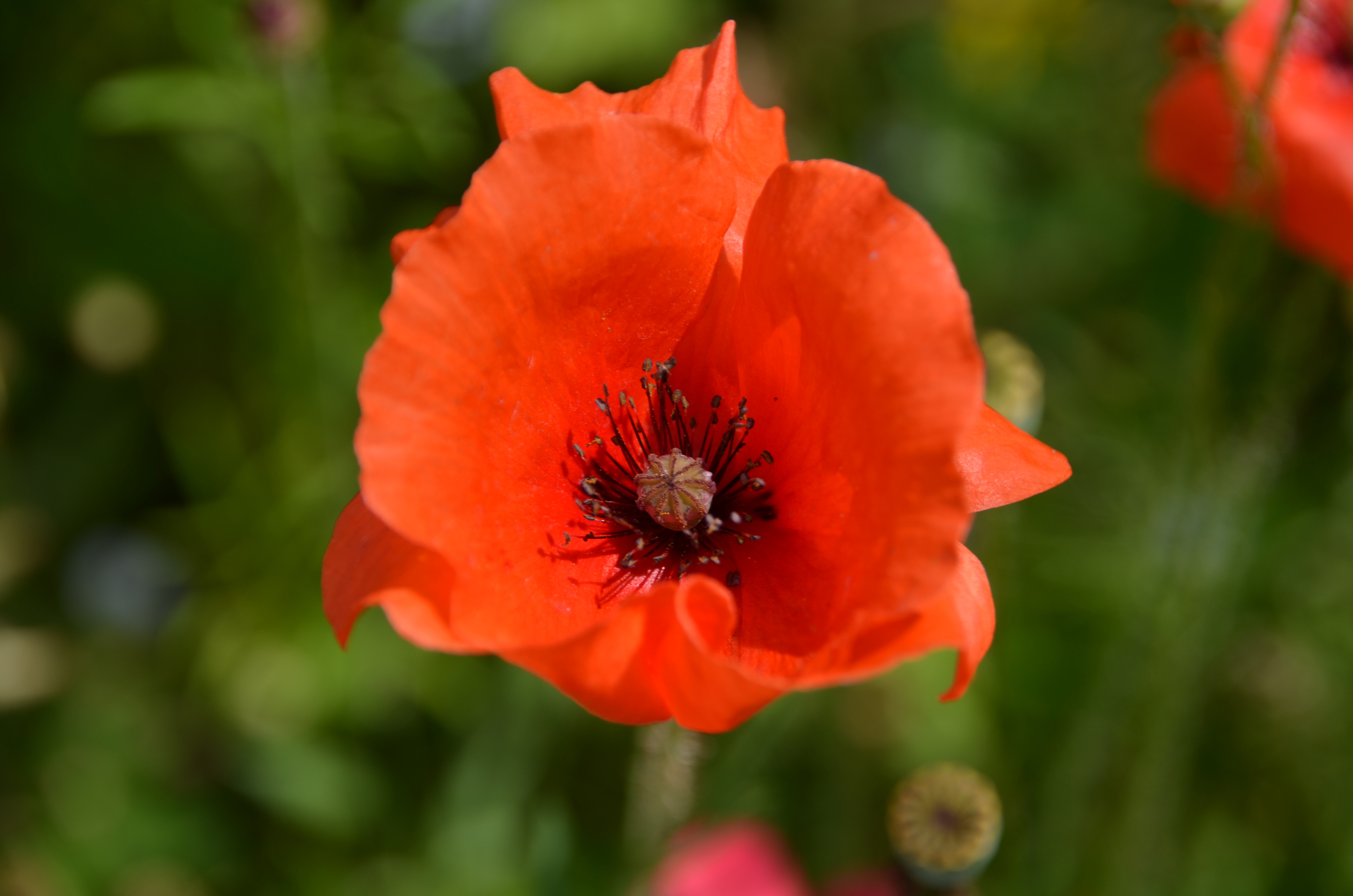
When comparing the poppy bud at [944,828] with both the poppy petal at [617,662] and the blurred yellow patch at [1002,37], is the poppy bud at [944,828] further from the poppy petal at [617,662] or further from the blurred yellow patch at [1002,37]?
the blurred yellow patch at [1002,37]

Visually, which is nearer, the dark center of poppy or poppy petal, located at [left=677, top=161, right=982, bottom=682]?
poppy petal, located at [left=677, top=161, right=982, bottom=682]

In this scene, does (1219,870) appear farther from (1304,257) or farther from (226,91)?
(226,91)

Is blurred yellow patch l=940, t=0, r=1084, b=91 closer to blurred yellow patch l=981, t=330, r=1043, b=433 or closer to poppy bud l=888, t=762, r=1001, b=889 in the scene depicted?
blurred yellow patch l=981, t=330, r=1043, b=433

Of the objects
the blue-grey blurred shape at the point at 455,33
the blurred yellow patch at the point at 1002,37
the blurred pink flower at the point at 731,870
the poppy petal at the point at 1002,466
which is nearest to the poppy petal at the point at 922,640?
the poppy petal at the point at 1002,466

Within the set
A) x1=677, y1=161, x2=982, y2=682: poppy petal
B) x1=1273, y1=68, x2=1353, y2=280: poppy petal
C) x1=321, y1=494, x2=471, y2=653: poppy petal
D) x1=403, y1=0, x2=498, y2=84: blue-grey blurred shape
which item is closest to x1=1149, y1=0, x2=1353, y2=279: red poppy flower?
x1=1273, y1=68, x2=1353, y2=280: poppy petal

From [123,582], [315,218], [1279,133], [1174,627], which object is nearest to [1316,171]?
[1279,133]

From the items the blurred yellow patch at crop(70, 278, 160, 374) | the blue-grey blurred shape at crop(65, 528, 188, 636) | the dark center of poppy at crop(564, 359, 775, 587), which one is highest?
the dark center of poppy at crop(564, 359, 775, 587)

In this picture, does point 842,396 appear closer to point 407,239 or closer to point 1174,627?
point 407,239
